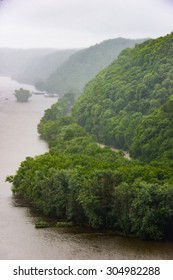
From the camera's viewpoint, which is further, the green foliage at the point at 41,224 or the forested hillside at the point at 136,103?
the forested hillside at the point at 136,103

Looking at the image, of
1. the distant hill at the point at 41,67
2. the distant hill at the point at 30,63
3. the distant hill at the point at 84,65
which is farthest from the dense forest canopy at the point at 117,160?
the distant hill at the point at 30,63

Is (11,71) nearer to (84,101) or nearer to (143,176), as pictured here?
(84,101)

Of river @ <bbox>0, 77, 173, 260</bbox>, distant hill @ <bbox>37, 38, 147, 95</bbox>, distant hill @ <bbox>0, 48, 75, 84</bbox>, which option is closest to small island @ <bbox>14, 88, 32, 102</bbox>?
distant hill @ <bbox>37, 38, 147, 95</bbox>

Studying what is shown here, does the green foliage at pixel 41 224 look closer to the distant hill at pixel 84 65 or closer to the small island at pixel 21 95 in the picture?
the small island at pixel 21 95

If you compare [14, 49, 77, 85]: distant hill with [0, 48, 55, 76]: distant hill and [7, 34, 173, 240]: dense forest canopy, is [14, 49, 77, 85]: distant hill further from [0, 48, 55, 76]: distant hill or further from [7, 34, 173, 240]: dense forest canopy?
[7, 34, 173, 240]: dense forest canopy

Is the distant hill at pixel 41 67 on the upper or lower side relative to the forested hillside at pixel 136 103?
upper

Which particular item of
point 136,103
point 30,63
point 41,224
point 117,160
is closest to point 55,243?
point 41,224

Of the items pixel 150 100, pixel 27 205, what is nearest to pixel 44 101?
pixel 150 100
